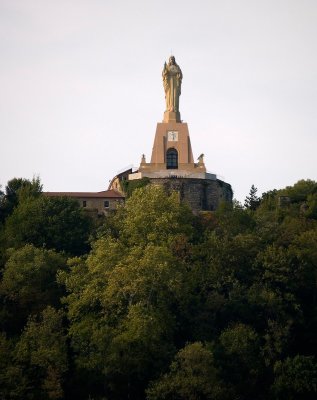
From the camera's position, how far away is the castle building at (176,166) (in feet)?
278

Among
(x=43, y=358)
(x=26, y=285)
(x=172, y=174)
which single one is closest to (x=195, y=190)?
(x=172, y=174)

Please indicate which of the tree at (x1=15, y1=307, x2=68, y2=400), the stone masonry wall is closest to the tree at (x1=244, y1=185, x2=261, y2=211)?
the stone masonry wall

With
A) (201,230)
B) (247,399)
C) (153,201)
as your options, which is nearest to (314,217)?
(201,230)

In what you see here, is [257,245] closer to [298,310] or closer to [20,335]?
[298,310]

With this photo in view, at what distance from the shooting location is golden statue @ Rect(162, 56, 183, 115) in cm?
8988

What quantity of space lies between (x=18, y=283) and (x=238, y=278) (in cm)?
1298

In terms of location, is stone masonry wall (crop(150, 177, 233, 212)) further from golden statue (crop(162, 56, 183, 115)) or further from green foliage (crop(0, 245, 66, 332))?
green foliage (crop(0, 245, 66, 332))

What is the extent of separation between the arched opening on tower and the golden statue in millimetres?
3711

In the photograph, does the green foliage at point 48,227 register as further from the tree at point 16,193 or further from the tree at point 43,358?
the tree at point 43,358

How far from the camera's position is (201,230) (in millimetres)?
72938

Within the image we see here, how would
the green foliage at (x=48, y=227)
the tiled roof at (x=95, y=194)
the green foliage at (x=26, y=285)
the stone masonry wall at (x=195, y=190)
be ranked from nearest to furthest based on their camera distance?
the green foliage at (x=26, y=285), the green foliage at (x=48, y=227), the stone masonry wall at (x=195, y=190), the tiled roof at (x=95, y=194)

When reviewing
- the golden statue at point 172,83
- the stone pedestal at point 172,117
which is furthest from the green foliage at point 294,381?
the golden statue at point 172,83

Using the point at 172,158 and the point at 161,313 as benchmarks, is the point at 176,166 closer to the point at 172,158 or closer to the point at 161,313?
the point at 172,158

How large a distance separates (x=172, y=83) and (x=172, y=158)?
643 centimetres
